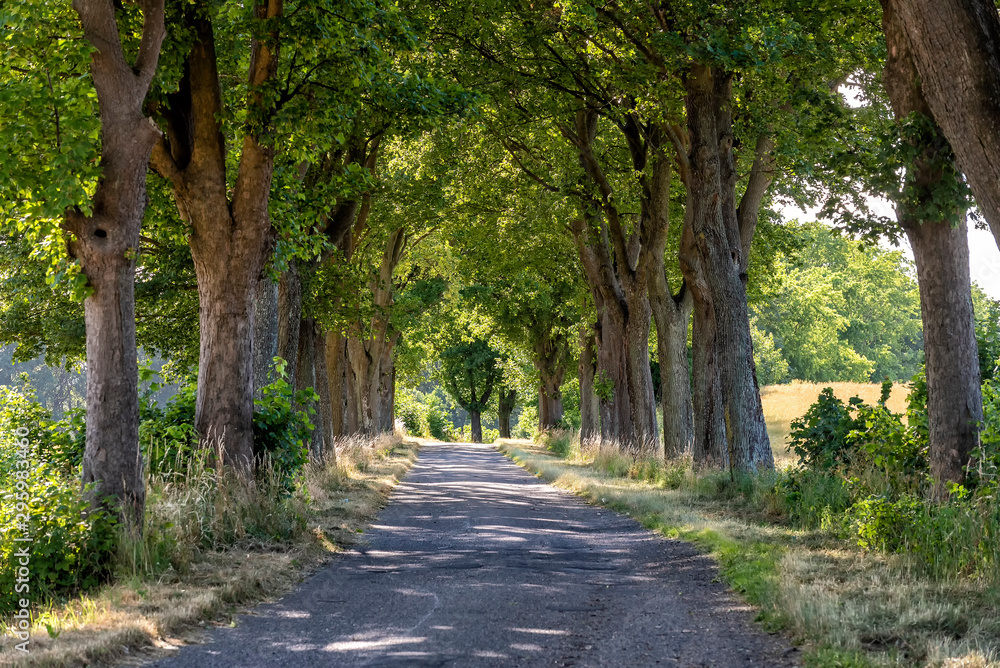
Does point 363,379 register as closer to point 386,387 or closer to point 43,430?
point 386,387

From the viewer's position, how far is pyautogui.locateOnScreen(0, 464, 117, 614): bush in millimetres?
7238

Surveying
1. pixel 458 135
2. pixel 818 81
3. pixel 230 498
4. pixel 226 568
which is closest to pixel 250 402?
pixel 230 498

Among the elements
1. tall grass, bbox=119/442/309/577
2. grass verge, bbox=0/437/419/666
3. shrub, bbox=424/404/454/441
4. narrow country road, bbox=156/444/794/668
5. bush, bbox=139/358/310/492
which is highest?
bush, bbox=139/358/310/492

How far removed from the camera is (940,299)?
9.15m

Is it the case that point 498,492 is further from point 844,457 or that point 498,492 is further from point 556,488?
point 844,457

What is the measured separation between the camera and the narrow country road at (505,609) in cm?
612

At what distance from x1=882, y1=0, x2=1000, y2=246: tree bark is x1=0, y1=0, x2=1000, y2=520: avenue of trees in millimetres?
21

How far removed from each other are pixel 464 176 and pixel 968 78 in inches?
735

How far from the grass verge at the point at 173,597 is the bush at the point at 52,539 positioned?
0.82 feet

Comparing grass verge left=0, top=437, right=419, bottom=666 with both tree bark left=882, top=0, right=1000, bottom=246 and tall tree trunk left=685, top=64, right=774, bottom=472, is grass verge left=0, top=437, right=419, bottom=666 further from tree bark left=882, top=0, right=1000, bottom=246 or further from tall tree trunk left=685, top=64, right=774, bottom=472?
tree bark left=882, top=0, right=1000, bottom=246

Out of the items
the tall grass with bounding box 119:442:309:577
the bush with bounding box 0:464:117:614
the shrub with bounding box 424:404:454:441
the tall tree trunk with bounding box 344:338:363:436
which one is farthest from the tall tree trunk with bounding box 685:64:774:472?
the shrub with bounding box 424:404:454:441

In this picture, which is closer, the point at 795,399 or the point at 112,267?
the point at 112,267

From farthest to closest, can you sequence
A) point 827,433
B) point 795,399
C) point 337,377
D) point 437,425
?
point 437,425 < point 795,399 < point 337,377 < point 827,433

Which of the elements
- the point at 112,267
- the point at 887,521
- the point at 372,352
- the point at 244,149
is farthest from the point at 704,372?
the point at 372,352
